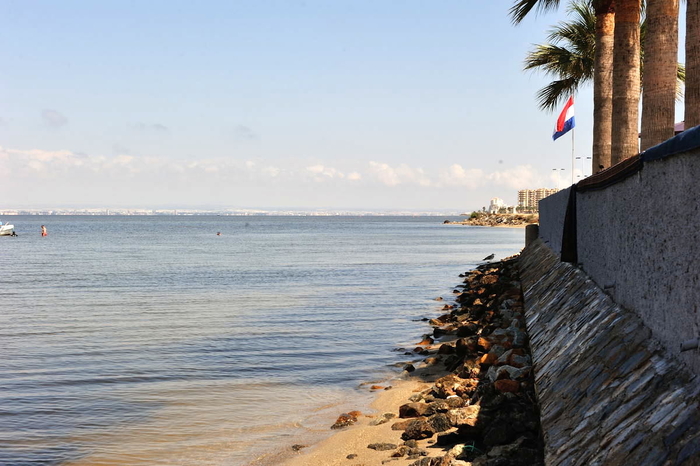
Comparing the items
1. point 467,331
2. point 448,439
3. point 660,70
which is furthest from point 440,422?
point 467,331

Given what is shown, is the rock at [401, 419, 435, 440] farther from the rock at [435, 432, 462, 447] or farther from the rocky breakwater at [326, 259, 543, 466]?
the rock at [435, 432, 462, 447]

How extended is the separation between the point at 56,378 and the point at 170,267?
30.0m

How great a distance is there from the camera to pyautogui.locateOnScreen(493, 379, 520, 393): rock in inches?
346

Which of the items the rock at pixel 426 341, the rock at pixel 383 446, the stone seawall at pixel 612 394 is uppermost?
the stone seawall at pixel 612 394

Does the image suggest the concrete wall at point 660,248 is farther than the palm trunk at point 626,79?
No

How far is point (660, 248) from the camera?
5.96 m

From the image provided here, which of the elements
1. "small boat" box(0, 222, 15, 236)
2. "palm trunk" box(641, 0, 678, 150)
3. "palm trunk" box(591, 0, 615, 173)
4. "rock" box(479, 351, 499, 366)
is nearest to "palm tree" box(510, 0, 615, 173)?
"palm trunk" box(591, 0, 615, 173)

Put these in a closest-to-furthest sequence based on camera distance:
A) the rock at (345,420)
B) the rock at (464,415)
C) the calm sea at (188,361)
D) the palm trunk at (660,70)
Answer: the rock at (464,415) → the calm sea at (188,361) → the rock at (345,420) → the palm trunk at (660,70)

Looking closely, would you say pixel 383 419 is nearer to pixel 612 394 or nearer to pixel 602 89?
pixel 612 394

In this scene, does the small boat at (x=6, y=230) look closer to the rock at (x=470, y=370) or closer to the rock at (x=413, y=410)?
the rock at (x=470, y=370)

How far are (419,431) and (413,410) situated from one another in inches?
46.8

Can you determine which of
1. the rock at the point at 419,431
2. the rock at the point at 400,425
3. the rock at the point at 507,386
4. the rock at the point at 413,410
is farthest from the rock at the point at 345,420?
the rock at the point at 507,386

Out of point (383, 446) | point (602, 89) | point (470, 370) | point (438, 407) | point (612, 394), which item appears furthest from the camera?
point (602, 89)

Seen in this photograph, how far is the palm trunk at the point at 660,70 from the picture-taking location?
12852mm
